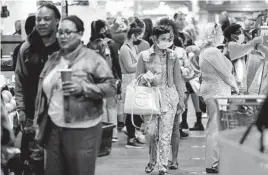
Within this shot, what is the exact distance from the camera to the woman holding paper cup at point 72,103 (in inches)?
238

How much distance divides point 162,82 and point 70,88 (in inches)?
149

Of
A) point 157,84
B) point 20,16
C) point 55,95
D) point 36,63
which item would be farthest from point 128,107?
point 20,16

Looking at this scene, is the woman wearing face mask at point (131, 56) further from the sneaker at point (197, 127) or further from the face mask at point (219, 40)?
the face mask at point (219, 40)

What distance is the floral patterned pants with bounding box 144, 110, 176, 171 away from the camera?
947 cm

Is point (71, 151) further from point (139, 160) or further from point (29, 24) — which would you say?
point (139, 160)

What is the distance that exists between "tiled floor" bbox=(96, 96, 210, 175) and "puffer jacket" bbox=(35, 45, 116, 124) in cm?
365

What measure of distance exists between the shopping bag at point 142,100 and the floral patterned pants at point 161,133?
0.47ft

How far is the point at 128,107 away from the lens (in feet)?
31.5

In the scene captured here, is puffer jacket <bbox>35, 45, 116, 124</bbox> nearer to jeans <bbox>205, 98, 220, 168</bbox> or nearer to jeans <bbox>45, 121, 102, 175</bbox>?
jeans <bbox>45, 121, 102, 175</bbox>

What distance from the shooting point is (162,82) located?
9609 millimetres

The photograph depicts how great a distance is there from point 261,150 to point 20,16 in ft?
43.5

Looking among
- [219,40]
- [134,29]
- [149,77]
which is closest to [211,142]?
[149,77]

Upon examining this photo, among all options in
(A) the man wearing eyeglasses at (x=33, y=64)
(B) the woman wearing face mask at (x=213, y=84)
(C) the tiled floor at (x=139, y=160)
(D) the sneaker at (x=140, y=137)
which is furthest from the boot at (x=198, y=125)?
→ (A) the man wearing eyeglasses at (x=33, y=64)

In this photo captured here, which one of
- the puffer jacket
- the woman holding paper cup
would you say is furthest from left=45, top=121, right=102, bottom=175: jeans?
the puffer jacket
